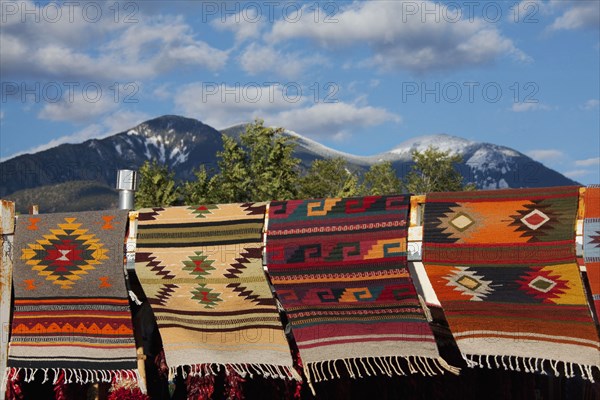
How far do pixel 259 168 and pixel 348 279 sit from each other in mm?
35954

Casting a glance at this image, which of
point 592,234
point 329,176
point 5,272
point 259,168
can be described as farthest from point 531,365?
point 329,176

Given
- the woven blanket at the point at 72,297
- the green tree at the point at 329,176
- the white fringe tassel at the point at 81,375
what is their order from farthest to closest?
1. the green tree at the point at 329,176
2. the white fringe tassel at the point at 81,375
3. the woven blanket at the point at 72,297

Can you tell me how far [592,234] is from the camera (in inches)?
222

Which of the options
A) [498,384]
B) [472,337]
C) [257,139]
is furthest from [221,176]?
[472,337]

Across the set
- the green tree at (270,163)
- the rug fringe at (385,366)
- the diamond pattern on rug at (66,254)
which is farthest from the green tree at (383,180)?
the diamond pattern on rug at (66,254)

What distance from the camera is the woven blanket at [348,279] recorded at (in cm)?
634

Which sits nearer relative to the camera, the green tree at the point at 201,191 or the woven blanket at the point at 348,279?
the woven blanket at the point at 348,279

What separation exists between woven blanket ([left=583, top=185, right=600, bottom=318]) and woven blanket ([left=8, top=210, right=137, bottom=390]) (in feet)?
13.1

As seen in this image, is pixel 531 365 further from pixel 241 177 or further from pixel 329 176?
pixel 329 176

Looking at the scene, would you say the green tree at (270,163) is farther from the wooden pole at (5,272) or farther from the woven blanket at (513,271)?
the woven blanket at (513,271)

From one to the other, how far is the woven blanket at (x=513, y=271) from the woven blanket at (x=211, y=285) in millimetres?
1593

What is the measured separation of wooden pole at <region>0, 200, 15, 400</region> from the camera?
757cm

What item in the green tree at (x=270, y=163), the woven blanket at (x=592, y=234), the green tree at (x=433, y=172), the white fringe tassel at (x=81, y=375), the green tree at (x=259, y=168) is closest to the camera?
the woven blanket at (x=592, y=234)

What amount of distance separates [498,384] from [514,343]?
135 inches
